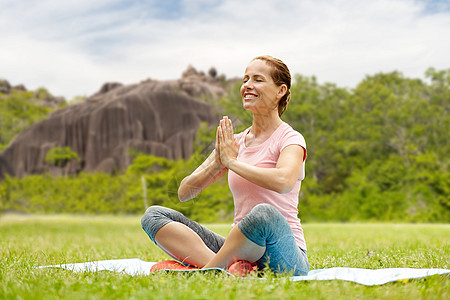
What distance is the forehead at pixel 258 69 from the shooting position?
305 cm

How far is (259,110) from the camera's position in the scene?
10.2 feet

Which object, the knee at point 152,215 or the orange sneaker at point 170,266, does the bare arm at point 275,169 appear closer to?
the knee at point 152,215

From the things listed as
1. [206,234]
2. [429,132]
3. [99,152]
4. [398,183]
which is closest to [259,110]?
[206,234]

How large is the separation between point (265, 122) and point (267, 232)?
0.77 meters

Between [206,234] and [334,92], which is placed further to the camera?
[334,92]

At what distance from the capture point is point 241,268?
2887 mm

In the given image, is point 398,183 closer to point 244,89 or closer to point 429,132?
point 429,132

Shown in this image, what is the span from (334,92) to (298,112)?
16.0ft

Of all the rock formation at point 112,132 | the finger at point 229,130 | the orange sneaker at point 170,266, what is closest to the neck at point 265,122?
the finger at point 229,130

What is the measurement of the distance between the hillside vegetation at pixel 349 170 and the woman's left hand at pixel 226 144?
58.2 ft

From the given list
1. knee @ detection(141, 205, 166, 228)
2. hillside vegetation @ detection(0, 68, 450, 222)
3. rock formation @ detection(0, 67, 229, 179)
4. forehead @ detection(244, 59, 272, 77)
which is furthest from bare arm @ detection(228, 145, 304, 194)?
rock formation @ detection(0, 67, 229, 179)

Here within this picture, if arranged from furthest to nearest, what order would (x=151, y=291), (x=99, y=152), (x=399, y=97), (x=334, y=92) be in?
(x=99, y=152)
(x=334, y=92)
(x=399, y=97)
(x=151, y=291)

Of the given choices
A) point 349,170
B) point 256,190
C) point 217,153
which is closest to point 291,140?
point 256,190

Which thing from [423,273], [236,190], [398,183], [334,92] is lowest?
[398,183]
